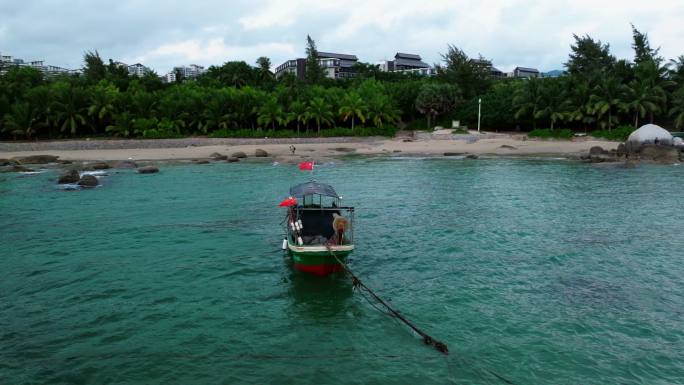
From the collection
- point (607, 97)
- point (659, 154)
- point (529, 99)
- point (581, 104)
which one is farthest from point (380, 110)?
point (659, 154)

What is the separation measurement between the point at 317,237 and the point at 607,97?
54.1m

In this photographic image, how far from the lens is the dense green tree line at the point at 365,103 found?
58969 mm

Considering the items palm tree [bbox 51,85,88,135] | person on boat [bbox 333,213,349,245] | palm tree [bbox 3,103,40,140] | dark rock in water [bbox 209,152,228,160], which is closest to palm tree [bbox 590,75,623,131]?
dark rock in water [bbox 209,152,228,160]

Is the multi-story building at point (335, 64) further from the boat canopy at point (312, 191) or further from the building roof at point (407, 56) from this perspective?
the boat canopy at point (312, 191)

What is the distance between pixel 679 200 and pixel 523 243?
14231 millimetres

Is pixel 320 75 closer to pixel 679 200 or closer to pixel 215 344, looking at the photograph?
pixel 679 200

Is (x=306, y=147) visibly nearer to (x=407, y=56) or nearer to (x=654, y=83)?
(x=654, y=83)

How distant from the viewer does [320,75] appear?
304 feet

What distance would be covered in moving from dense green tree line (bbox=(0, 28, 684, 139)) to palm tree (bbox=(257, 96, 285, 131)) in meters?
0.14

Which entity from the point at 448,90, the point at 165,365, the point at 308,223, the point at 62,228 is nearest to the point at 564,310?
the point at 308,223

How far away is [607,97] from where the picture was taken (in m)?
58.4

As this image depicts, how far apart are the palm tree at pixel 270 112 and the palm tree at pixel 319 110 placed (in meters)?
3.71

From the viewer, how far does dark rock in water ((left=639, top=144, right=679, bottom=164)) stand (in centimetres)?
4322

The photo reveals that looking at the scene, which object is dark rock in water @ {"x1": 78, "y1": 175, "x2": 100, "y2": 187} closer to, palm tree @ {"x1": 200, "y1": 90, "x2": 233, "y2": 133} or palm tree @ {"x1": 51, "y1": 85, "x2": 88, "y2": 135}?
palm tree @ {"x1": 51, "y1": 85, "x2": 88, "y2": 135}
